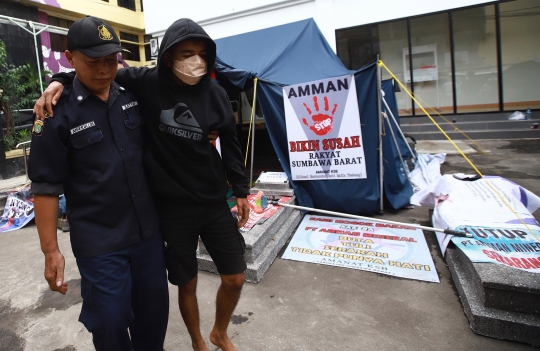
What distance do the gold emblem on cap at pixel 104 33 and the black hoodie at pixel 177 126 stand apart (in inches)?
11.0

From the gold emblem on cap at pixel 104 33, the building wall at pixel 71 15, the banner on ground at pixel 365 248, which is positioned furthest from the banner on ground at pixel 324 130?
the building wall at pixel 71 15

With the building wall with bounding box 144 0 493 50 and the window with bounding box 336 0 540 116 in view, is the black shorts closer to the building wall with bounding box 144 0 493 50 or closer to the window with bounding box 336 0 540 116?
the window with bounding box 336 0 540 116

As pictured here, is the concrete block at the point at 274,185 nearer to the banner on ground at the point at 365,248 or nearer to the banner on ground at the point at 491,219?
the banner on ground at the point at 365,248

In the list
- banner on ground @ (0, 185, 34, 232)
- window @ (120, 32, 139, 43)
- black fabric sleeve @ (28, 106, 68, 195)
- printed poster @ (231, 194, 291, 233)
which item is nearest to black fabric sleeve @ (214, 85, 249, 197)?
black fabric sleeve @ (28, 106, 68, 195)

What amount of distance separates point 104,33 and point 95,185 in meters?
0.70

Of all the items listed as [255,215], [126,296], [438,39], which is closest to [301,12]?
[438,39]

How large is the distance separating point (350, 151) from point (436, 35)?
947 cm

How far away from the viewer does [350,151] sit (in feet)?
15.4

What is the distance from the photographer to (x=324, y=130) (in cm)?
476

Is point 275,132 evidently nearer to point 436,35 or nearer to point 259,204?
point 259,204

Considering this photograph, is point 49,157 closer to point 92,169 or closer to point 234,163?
point 92,169

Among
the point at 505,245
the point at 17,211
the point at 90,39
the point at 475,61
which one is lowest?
the point at 505,245

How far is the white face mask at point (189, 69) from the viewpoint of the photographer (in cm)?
184

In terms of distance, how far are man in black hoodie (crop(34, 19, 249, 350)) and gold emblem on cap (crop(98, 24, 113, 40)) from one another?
283mm
